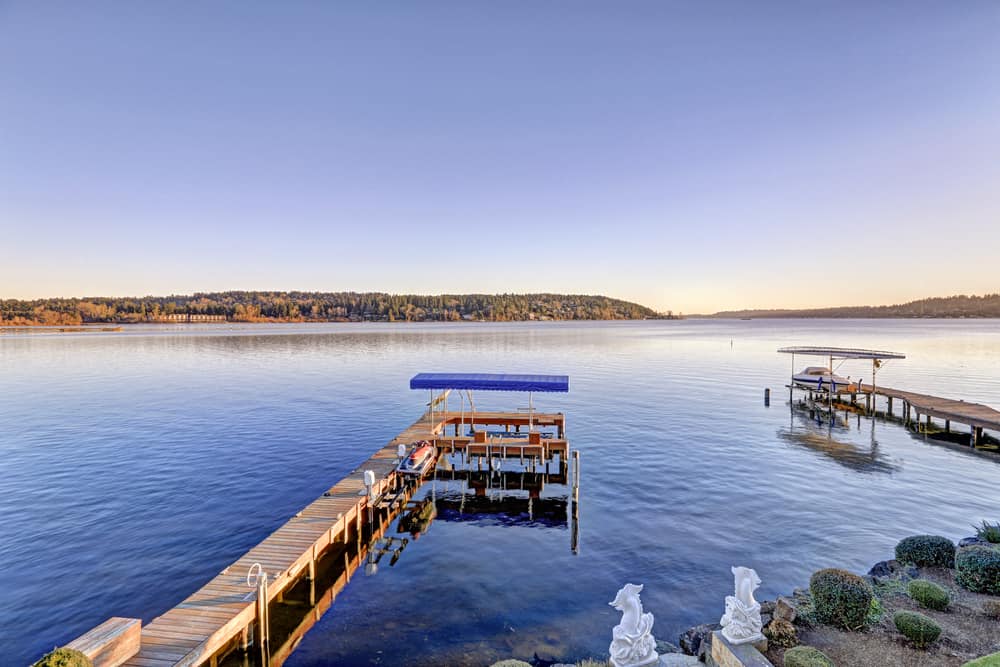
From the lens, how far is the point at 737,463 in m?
24.6

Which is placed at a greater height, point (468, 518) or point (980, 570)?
point (980, 570)

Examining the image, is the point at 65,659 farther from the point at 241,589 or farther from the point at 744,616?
the point at 744,616

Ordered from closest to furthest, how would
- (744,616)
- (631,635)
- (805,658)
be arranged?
(805,658) → (631,635) → (744,616)

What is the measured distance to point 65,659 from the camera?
23.5 feet

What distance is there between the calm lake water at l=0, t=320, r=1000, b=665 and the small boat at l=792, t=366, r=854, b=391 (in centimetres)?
262

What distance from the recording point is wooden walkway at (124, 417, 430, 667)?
9141 mm

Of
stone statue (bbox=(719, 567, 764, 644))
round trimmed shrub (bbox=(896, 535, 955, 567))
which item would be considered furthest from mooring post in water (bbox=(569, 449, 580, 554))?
round trimmed shrub (bbox=(896, 535, 955, 567))

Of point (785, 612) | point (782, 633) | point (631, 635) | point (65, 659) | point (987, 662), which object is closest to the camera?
point (987, 662)

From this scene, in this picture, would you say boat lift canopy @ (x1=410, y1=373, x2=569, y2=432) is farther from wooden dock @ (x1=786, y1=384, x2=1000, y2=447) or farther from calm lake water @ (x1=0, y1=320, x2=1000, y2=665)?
wooden dock @ (x1=786, y1=384, x2=1000, y2=447)

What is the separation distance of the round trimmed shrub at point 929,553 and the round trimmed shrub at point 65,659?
1865cm

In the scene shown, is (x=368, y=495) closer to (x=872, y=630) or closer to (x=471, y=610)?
(x=471, y=610)

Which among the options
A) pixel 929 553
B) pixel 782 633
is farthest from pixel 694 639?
pixel 929 553

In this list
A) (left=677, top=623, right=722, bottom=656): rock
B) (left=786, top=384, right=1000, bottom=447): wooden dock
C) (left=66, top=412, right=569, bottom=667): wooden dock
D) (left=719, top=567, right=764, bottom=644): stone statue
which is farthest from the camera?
(left=786, top=384, right=1000, bottom=447): wooden dock

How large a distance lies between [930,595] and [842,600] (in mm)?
2540
